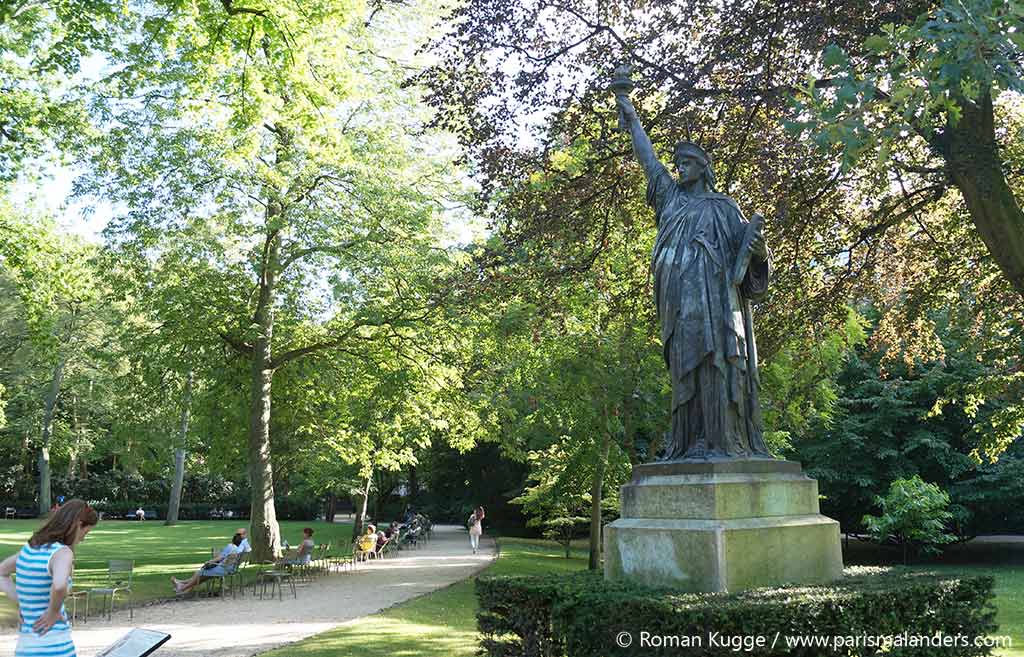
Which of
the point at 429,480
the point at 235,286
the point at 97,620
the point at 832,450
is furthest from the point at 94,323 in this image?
the point at 832,450

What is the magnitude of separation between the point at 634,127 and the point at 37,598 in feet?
19.8

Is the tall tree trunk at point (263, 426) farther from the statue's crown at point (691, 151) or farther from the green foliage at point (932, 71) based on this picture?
the green foliage at point (932, 71)

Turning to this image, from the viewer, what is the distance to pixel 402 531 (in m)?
30.4

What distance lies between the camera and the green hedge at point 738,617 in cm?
478

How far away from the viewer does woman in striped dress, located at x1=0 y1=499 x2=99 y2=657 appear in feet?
15.5

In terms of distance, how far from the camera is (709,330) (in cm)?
649

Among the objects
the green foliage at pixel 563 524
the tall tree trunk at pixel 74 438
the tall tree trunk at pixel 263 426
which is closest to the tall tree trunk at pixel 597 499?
the green foliage at pixel 563 524

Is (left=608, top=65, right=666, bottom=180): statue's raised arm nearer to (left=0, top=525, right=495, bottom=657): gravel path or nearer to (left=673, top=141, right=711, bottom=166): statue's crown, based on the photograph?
(left=673, top=141, right=711, bottom=166): statue's crown

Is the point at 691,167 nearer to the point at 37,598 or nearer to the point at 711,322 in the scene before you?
the point at 711,322

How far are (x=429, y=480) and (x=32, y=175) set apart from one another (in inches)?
1160

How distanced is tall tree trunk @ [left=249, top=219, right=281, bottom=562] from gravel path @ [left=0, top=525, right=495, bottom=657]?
209 cm

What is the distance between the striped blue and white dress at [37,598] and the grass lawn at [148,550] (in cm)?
889

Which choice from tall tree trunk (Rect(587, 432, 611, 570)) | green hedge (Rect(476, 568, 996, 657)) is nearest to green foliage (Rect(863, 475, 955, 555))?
tall tree trunk (Rect(587, 432, 611, 570))

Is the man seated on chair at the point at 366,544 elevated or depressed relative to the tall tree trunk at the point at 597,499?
depressed
